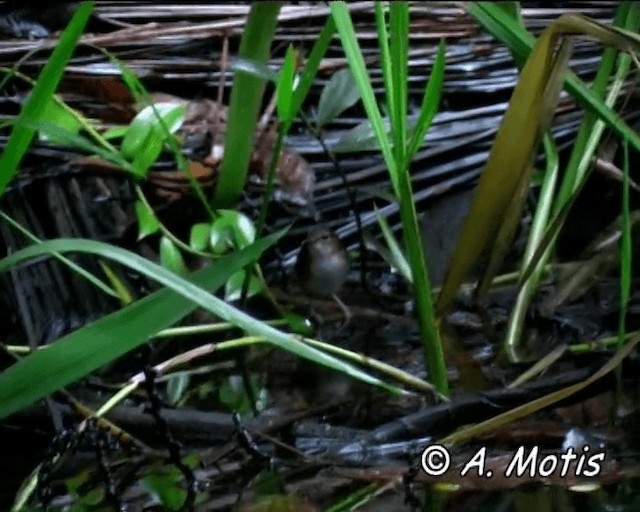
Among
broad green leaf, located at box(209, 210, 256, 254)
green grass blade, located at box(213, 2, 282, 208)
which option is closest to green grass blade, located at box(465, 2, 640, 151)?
green grass blade, located at box(213, 2, 282, 208)

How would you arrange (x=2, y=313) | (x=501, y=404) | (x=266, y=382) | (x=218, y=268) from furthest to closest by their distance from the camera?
(x=2, y=313) → (x=266, y=382) → (x=501, y=404) → (x=218, y=268)

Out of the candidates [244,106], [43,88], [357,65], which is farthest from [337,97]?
[43,88]

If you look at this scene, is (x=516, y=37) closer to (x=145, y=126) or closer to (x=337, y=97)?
(x=337, y=97)

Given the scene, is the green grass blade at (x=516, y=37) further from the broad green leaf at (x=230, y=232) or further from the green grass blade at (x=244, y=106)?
the broad green leaf at (x=230, y=232)

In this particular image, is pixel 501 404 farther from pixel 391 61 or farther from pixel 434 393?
pixel 391 61

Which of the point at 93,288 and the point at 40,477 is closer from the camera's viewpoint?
the point at 40,477

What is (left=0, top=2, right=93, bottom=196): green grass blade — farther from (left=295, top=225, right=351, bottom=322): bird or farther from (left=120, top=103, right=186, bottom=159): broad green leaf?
(left=295, top=225, right=351, bottom=322): bird

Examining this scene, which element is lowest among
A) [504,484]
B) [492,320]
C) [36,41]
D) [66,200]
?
[504,484]

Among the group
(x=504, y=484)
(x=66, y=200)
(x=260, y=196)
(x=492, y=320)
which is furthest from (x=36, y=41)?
(x=504, y=484)
